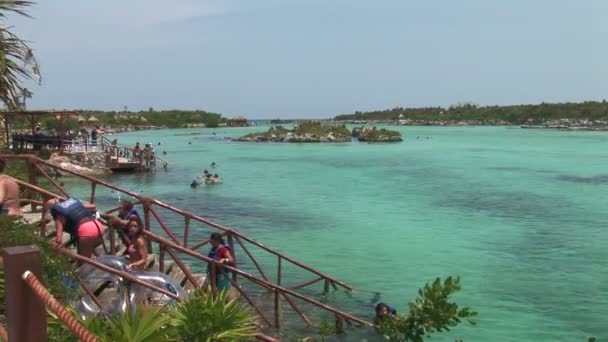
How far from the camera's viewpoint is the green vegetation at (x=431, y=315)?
6207 millimetres

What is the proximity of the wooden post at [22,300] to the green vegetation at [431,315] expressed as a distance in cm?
412

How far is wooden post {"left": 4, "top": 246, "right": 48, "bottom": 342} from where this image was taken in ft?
10.8

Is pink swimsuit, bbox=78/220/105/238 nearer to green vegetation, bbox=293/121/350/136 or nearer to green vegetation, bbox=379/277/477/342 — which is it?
green vegetation, bbox=379/277/477/342

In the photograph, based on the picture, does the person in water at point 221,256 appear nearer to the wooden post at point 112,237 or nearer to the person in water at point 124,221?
the person in water at point 124,221

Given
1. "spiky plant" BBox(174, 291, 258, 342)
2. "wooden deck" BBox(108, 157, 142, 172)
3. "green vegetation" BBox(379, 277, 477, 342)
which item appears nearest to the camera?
"spiky plant" BBox(174, 291, 258, 342)

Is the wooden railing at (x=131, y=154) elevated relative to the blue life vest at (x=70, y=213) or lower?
lower

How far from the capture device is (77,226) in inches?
345

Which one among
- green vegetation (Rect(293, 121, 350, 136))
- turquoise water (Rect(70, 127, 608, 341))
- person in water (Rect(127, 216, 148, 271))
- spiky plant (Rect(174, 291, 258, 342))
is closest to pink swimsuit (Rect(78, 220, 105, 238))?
person in water (Rect(127, 216, 148, 271))

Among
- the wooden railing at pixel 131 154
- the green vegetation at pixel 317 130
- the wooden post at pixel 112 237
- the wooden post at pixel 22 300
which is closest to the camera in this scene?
the wooden post at pixel 22 300

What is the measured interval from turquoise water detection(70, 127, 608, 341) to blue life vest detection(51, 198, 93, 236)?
7293 millimetres

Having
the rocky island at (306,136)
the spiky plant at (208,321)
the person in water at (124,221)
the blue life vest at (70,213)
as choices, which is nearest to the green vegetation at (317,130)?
the rocky island at (306,136)

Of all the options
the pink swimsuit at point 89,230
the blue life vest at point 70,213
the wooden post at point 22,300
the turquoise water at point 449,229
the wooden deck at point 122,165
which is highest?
the wooden post at point 22,300

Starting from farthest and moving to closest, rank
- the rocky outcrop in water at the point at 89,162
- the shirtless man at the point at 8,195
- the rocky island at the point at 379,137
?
1. the rocky island at the point at 379,137
2. the rocky outcrop in water at the point at 89,162
3. the shirtless man at the point at 8,195

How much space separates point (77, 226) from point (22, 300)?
572 centimetres
